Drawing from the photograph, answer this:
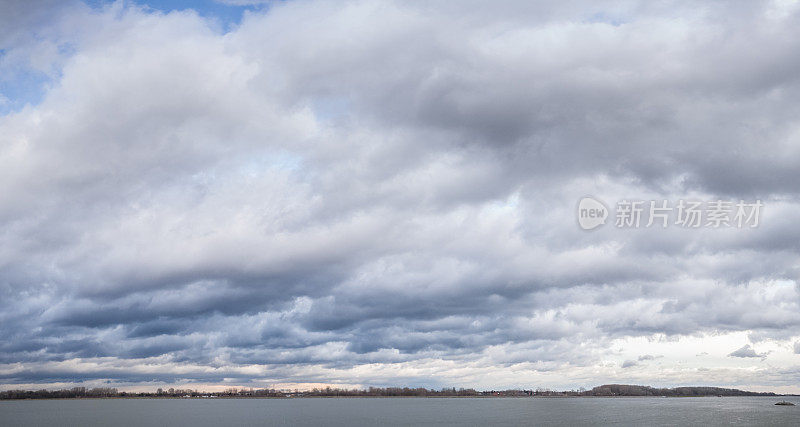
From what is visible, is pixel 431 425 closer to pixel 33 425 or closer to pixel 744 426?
pixel 744 426

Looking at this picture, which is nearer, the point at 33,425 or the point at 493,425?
the point at 493,425

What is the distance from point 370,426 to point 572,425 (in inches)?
2334

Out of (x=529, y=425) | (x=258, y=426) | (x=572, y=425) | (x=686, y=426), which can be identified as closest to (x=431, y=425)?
(x=529, y=425)

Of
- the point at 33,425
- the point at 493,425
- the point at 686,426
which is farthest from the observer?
the point at 33,425

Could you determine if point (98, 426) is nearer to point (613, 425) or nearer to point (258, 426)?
point (258, 426)

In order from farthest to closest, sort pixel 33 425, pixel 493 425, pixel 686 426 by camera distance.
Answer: pixel 33 425, pixel 493 425, pixel 686 426

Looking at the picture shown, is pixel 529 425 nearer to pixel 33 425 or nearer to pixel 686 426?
pixel 686 426

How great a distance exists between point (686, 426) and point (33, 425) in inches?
8181

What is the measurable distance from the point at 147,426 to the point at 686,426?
160 m

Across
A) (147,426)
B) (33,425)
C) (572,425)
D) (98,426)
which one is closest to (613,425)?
(572,425)

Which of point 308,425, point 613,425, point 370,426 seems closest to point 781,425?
point 613,425

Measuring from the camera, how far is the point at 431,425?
18238cm

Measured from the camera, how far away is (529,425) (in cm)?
17175

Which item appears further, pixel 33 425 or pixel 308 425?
pixel 33 425
